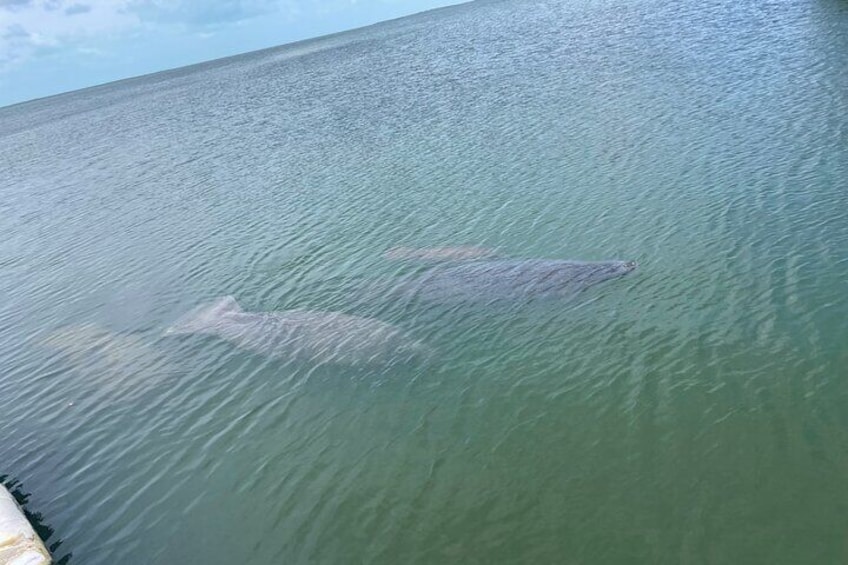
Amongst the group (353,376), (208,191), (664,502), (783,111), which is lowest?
(664,502)

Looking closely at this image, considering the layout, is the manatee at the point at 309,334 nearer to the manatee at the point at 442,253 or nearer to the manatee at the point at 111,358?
the manatee at the point at 111,358

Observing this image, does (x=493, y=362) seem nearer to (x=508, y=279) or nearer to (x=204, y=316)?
(x=508, y=279)

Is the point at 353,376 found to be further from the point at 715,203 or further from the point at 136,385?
the point at 715,203

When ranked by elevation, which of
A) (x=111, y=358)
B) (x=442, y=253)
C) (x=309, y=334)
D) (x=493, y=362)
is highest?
(x=442, y=253)

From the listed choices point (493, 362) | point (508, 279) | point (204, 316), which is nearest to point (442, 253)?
point (508, 279)

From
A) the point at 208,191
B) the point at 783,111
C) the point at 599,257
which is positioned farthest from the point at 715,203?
the point at 208,191

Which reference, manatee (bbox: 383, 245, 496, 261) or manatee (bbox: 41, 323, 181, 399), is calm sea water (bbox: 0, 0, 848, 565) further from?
manatee (bbox: 383, 245, 496, 261)

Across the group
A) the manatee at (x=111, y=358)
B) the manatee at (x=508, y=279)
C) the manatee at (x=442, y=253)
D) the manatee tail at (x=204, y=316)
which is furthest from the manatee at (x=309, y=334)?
the manatee at (x=442, y=253)
